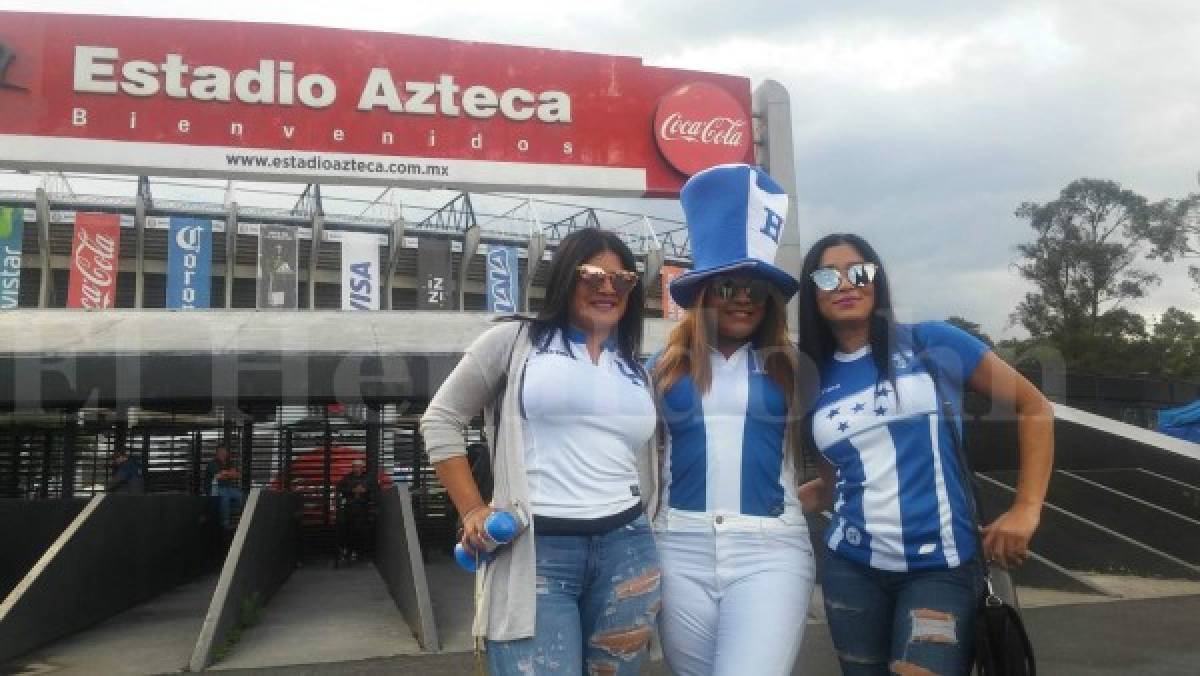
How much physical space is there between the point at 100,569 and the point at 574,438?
682cm

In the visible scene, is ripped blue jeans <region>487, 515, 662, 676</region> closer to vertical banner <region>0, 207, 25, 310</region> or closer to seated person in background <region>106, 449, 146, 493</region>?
seated person in background <region>106, 449, 146, 493</region>

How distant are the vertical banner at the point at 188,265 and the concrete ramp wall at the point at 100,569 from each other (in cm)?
1611

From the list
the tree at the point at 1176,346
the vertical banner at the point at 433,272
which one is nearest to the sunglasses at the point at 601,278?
the vertical banner at the point at 433,272

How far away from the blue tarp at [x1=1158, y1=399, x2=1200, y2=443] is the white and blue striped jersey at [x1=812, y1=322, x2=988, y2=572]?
1511 centimetres

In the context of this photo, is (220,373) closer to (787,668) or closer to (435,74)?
(435,74)

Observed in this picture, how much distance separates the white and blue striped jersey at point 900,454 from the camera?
242cm

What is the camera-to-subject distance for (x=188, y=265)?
25.7m

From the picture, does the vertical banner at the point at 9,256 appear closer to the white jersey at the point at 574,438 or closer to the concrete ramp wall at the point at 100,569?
the concrete ramp wall at the point at 100,569

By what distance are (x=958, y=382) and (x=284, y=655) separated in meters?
5.33

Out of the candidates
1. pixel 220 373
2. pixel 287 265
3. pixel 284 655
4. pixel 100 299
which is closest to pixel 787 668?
pixel 284 655

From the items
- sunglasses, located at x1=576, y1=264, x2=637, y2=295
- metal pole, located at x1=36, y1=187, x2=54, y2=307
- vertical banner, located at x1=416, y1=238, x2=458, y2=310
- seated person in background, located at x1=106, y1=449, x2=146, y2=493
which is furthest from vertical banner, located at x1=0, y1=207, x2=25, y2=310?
sunglasses, located at x1=576, y1=264, x2=637, y2=295

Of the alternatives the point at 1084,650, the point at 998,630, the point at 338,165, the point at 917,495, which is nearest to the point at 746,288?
the point at 917,495

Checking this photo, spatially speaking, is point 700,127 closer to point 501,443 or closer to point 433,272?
point 501,443

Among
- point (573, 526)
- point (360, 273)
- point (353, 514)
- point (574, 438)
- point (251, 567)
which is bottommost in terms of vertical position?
point (353, 514)
